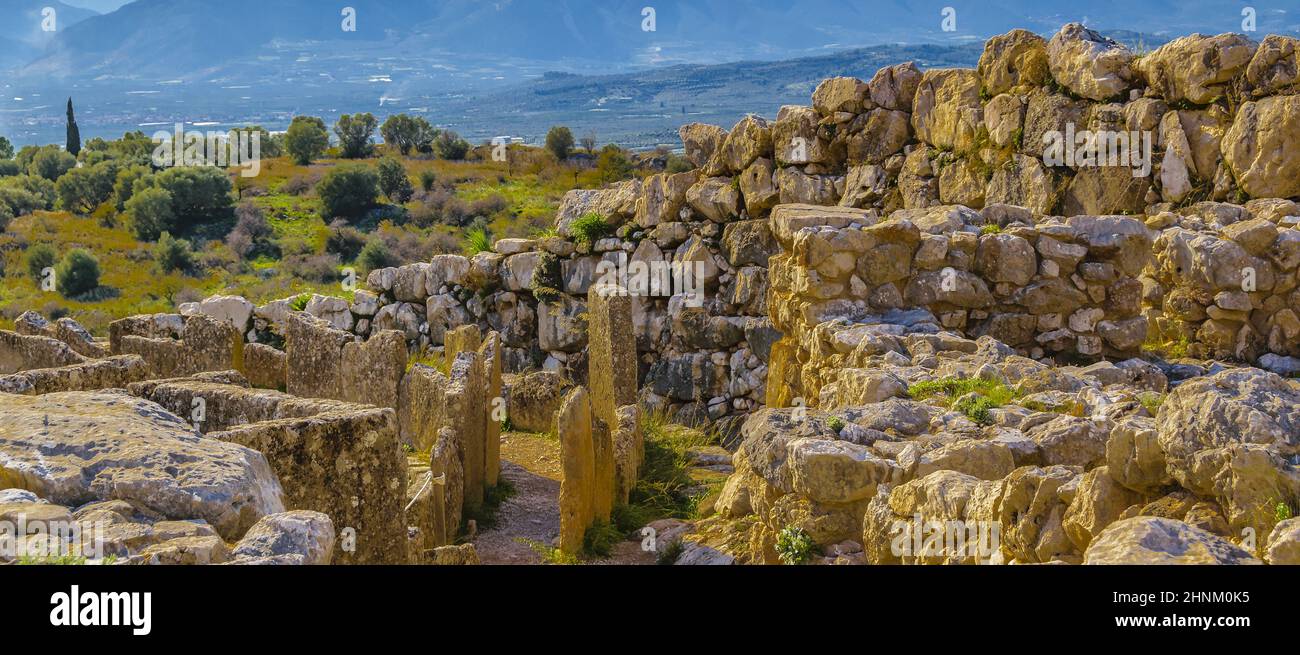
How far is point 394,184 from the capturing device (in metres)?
42.3

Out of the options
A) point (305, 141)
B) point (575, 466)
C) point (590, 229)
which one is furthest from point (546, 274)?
point (305, 141)

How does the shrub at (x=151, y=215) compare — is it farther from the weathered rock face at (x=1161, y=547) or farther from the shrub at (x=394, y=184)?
the weathered rock face at (x=1161, y=547)

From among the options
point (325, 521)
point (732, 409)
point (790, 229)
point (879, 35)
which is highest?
point (879, 35)

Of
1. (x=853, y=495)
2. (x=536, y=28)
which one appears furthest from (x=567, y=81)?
(x=853, y=495)

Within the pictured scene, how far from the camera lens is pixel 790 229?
34.9ft

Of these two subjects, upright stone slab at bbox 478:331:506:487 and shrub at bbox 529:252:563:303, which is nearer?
upright stone slab at bbox 478:331:506:487

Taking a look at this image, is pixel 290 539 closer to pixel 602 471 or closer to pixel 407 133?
pixel 602 471

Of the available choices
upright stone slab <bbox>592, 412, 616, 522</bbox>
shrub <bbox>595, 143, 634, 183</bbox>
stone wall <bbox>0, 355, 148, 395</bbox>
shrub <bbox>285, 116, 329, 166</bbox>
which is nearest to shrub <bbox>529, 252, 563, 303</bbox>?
upright stone slab <bbox>592, 412, 616, 522</bbox>

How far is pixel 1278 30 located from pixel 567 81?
56074 mm

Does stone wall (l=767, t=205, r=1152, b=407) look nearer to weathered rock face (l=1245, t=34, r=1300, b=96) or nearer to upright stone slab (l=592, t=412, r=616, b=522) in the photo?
upright stone slab (l=592, t=412, r=616, b=522)

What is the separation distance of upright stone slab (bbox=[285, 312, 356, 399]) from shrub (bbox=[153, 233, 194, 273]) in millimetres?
26405

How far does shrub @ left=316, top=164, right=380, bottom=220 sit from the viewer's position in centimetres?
4019
